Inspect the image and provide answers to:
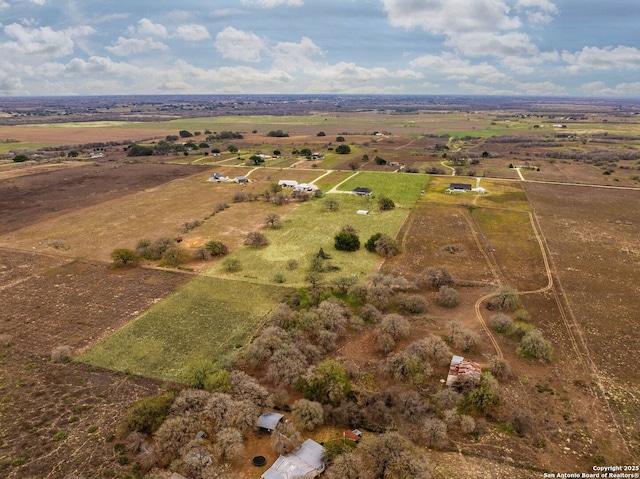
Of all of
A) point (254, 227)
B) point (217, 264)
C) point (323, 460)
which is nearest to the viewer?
point (323, 460)

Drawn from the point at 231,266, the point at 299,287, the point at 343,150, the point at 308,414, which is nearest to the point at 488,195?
the point at 299,287

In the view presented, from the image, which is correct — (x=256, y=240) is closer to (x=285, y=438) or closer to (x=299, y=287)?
(x=299, y=287)

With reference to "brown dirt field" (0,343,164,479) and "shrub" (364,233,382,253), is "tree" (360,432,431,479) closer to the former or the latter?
"brown dirt field" (0,343,164,479)

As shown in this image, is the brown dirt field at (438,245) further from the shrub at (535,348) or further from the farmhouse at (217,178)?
the farmhouse at (217,178)

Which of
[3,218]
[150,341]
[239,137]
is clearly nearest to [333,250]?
[150,341]

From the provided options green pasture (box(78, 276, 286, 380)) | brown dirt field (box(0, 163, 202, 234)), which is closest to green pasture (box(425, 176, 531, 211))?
green pasture (box(78, 276, 286, 380))

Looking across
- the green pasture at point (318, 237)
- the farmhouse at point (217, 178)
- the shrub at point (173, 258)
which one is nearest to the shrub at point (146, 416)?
the green pasture at point (318, 237)

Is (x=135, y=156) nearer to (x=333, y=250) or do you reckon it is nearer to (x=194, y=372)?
(x=333, y=250)
